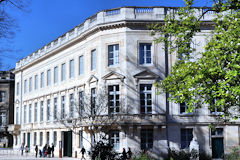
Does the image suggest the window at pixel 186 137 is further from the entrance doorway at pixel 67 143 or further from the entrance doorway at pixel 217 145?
the entrance doorway at pixel 67 143

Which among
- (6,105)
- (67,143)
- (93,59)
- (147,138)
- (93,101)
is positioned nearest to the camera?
(147,138)

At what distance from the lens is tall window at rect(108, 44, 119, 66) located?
118 feet

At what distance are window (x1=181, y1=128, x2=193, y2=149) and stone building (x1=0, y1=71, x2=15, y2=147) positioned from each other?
4422 centimetres

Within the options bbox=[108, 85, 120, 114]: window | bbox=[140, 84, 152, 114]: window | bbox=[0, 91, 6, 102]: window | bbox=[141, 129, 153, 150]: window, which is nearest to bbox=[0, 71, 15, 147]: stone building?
bbox=[0, 91, 6, 102]: window

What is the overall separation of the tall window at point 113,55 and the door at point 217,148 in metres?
11.2

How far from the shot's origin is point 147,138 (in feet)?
113

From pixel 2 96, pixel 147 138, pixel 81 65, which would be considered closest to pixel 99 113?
pixel 147 138

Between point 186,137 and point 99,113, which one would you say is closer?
point 99,113

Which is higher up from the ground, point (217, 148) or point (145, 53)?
point (145, 53)

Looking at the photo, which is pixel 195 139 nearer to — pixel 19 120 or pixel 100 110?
pixel 100 110

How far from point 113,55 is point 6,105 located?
41424 millimetres

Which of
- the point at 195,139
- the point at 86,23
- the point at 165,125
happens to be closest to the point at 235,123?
the point at 195,139

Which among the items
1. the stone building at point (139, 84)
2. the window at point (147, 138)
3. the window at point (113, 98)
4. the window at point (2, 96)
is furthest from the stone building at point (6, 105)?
the window at point (147, 138)

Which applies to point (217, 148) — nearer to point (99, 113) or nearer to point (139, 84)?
point (139, 84)
